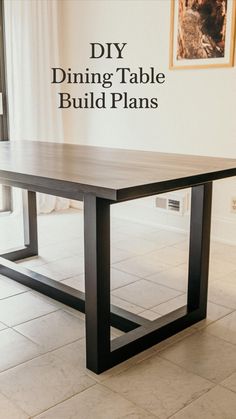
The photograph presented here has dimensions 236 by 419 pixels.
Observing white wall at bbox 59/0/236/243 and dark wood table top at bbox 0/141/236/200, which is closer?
dark wood table top at bbox 0/141/236/200

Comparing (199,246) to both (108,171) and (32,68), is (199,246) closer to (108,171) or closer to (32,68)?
(108,171)

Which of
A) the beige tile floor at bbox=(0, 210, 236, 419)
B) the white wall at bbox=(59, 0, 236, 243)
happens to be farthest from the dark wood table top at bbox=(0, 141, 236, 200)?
the white wall at bbox=(59, 0, 236, 243)

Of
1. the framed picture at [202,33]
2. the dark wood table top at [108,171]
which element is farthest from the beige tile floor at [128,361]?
the framed picture at [202,33]

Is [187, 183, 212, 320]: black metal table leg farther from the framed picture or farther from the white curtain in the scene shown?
the white curtain

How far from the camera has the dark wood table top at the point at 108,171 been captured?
152 cm

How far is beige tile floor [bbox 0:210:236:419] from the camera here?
1.54 metres

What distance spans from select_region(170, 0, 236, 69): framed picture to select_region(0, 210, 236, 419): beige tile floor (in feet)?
4.76

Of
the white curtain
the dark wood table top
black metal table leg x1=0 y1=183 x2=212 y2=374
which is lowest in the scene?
black metal table leg x1=0 y1=183 x2=212 y2=374

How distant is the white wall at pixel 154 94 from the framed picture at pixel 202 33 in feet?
0.24

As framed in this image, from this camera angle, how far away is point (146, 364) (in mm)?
1792

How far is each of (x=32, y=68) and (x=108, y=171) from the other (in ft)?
8.81

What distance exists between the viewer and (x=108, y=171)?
1786 mm

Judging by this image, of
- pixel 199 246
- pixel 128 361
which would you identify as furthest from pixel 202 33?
pixel 128 361

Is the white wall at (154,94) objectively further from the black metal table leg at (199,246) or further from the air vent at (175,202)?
the black metal table leg at (199,246)
